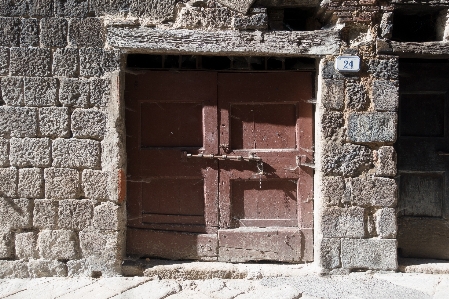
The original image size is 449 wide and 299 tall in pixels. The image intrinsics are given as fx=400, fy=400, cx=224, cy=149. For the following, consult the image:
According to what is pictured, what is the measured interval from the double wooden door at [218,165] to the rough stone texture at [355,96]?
385 millimetres

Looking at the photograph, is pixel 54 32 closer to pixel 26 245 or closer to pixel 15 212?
pixel 15 212

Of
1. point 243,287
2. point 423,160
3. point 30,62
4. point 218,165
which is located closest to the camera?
point 243,287

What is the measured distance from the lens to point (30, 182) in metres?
3.64

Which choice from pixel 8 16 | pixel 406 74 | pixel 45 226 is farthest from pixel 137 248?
pixel 406 74

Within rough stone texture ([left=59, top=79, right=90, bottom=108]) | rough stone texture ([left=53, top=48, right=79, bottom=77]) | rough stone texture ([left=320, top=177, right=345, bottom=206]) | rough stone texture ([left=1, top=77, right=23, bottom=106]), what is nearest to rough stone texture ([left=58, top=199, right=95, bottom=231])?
rough stone texture ([left=59, top=79, right=90, bottom=108])

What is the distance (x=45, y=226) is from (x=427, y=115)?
3.89 m

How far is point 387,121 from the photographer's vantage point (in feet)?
12.0

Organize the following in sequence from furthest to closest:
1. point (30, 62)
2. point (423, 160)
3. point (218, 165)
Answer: point (423, 160) → point (218, 165) → point (30, 62)

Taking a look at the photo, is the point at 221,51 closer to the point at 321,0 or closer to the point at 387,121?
the point at 321,0

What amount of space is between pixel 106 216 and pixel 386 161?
8.58 feet

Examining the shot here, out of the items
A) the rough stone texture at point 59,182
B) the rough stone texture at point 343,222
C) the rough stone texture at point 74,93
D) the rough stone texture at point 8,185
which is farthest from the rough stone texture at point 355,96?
the rough stone texture at point 8,185

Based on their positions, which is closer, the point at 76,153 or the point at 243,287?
the point at 243,287

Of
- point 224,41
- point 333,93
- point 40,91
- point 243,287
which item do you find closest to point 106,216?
point 40,91

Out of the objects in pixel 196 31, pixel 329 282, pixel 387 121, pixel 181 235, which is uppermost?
pixel 196 31
